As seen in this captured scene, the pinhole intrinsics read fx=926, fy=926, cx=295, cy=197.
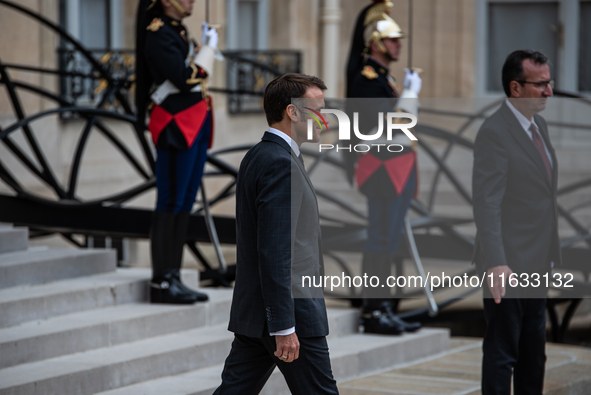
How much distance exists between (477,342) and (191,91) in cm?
263

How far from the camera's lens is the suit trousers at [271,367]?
9.99 ft

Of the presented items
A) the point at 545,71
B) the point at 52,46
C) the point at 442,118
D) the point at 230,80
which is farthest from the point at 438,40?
the point at 545,71

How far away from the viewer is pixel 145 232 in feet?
20.5

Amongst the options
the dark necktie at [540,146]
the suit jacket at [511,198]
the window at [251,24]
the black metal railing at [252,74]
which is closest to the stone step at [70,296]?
the suit jacket at [511,198]

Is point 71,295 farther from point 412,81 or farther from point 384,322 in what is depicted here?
point 412,81

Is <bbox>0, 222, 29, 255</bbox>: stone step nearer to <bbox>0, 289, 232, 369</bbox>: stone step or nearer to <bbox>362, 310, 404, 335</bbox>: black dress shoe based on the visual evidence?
<bbox>0, 289, 232, 369</bbox>: stone step

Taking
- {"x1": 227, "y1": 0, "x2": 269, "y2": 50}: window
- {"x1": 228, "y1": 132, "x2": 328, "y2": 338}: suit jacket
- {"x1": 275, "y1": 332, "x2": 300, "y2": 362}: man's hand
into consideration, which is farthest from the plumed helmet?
{"x1": 227, "y1": 0, "x2": 269, "y2": 50}: window

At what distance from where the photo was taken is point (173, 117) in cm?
504

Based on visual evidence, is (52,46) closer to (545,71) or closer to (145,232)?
(145,232)

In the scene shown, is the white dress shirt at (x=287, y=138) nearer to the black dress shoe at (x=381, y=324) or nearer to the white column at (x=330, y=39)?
the black dress shoe at (x=381, y=324)

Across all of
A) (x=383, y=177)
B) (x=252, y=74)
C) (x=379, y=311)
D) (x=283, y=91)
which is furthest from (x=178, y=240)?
(x=252, y=74)

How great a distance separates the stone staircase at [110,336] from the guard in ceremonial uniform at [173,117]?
259 mm

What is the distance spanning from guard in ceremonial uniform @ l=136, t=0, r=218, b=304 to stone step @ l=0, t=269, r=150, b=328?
17 cm

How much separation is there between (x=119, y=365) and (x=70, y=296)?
29.2 inches
